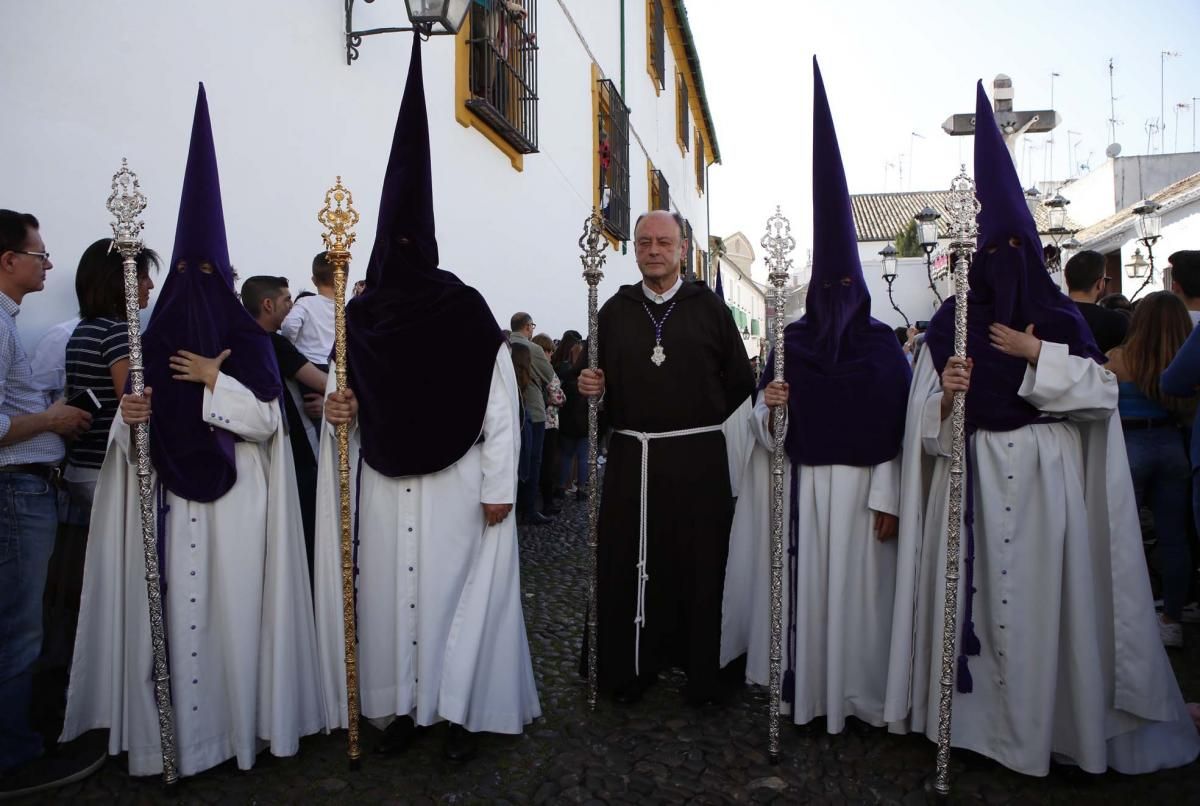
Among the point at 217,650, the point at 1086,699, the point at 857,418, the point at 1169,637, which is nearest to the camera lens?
the point at 1086,699

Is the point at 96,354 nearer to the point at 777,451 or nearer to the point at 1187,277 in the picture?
the point at 777,451

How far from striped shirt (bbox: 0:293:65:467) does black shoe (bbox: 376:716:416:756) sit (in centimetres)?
151

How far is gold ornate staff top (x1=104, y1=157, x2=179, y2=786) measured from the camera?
2844mm

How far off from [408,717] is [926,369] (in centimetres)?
236

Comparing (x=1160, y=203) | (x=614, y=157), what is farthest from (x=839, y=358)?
(x=1160, y=203)

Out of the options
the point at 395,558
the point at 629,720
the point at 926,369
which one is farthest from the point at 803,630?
the point at 395,558

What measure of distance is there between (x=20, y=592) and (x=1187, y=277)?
16.0 feet

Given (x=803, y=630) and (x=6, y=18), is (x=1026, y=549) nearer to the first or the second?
(x=803, y=630)

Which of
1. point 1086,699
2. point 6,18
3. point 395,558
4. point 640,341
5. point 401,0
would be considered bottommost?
point 1086,699

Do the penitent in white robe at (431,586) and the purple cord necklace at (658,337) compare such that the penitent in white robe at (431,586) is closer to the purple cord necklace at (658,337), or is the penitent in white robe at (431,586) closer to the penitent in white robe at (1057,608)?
the purple cord necklace at (658,337)

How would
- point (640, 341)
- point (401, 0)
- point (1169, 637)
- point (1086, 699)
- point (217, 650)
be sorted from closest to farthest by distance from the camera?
point (1086, 699)
point (217, 650)
point (640, 341)
point (1169, 637)
point (401, 0)

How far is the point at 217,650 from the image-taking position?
3137 millimetres

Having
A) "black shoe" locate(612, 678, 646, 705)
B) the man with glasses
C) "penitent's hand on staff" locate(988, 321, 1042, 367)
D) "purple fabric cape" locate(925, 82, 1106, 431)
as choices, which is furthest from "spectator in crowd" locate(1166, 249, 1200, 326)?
the man with glasses

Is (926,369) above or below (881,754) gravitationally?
above
